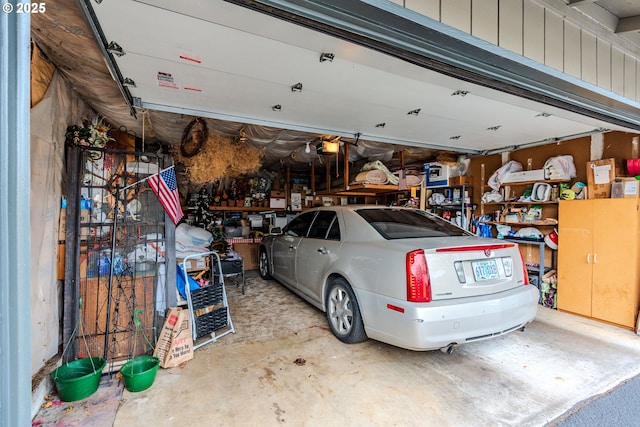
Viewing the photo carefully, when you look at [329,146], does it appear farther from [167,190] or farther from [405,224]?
[167,190]

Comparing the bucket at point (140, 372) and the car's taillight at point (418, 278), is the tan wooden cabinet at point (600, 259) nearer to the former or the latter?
the car's taillight at point (418, 278)

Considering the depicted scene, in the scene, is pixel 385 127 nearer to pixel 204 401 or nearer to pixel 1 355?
pixel 204 401

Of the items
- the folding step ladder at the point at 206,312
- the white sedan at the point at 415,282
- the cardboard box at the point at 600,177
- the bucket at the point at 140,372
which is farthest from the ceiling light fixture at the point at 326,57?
the cardboard box at the point at 600,177

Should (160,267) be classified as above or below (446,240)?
below

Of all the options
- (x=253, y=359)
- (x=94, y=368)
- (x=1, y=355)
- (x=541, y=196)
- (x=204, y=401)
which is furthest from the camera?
(x=541, y=196)

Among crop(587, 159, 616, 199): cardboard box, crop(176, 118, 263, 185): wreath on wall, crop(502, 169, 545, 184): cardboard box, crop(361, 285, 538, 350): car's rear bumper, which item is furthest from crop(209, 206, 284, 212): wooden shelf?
crop(587, 159, 616, 199): cardboard box

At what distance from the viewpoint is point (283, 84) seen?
2.46 metres

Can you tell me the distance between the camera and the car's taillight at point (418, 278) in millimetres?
2305

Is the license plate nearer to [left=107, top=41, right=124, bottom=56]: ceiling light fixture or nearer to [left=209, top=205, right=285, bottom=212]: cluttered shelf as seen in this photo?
[left=107, top=41, right=124, bottom=56]: ceiling light fixture

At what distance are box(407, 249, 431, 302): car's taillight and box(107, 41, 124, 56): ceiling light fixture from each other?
2.50 m

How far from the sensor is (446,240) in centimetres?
274

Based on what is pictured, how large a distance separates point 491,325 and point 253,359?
2082mm

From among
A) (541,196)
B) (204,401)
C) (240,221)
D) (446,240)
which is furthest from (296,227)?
(541,196)

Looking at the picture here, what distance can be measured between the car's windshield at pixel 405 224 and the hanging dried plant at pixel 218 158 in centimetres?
252
